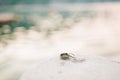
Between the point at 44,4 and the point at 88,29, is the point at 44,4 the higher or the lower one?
the higher one

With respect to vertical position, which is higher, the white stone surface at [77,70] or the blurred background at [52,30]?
the blurred background at [52,30]

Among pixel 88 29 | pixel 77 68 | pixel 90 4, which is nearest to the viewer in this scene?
pixel 77 68

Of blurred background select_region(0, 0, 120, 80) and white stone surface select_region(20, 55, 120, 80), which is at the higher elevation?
blurred background select_region(0, 0, 120, 80)

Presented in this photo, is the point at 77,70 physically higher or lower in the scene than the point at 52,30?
lower

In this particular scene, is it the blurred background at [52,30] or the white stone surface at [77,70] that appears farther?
the blurred background at [52,30]

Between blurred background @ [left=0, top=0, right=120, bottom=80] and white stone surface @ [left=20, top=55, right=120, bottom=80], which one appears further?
blurred background @ [left=0, top=0, right=120, bottom=80]

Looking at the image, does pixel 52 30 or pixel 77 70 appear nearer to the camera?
pixel 77 70

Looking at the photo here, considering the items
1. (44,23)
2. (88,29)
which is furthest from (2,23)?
(88,29)

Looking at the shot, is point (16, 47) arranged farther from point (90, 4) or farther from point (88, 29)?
point (90, 4)
